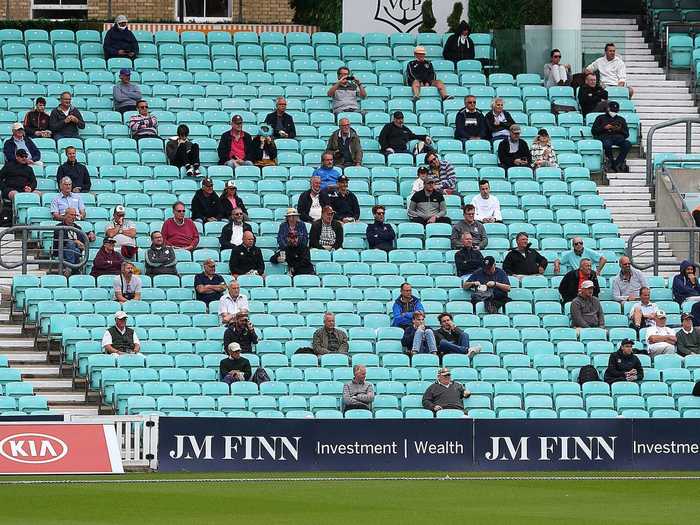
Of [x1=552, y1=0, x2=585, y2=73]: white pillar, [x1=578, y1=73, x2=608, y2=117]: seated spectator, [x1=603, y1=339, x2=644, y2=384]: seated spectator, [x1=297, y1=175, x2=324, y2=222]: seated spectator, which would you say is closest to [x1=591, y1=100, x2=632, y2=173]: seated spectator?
[x1=578, y1=73, x2=608, y2=117]: seated spectator

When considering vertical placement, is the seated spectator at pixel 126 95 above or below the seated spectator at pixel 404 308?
above

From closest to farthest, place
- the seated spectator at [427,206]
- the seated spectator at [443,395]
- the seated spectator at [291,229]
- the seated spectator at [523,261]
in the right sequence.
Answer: the seated spectator at [443,395]
the seated spectator at [291,229]
the seated spectator at [523,261]
the seated spectator at [427,206]

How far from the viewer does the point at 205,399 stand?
73.7ft

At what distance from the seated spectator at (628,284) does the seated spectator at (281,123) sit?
5.60m

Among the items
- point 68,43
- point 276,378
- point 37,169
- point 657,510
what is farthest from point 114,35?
point 657,510

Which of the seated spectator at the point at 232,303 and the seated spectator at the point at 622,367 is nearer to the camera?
the seated spectator at the point at 622,367

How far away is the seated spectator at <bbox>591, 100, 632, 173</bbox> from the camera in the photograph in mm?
28703

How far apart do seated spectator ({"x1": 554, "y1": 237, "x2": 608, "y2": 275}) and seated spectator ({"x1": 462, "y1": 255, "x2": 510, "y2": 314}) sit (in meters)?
1.03

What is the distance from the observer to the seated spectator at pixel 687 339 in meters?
24.4

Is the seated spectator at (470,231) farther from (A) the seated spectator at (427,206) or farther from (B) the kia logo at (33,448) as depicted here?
(B) the kia logo at (33,448)

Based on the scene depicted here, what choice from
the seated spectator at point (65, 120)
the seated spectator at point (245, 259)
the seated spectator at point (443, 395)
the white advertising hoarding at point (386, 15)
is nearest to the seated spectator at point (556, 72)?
the white advertising hoarding at point (386, 15)

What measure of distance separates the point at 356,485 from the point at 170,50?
11588 mm

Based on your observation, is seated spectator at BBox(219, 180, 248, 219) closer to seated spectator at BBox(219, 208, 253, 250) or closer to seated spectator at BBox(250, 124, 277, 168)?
seated spectator at BBox(219, 208, 253, 250)

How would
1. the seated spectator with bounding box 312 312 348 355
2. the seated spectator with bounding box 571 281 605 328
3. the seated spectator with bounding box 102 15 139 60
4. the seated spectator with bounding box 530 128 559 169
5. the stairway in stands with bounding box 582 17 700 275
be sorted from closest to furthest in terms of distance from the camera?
the seated spectator with bounding box 312 312 348 355, the seated spectator with bounding box 571 281 605 328, the seated spectator with bounding box 530 128 559 169, the stairway in stands with bounding box 582 17 700 275, the seated spectator with bounding box 102 15 139 60
